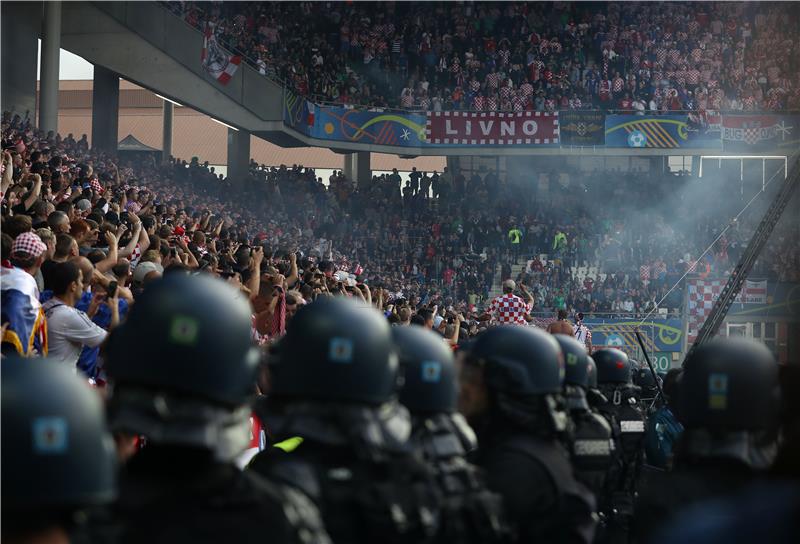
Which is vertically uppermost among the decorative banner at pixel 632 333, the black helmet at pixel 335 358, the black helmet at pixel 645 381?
the black helmet at pixel 335 358

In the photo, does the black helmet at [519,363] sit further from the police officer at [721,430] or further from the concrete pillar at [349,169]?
the concrete pillar at [349,169]

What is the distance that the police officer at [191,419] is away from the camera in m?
2.37

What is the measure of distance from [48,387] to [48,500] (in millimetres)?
213

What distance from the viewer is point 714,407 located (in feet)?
12.8

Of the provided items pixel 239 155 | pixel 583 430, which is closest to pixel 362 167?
pixel 239 155

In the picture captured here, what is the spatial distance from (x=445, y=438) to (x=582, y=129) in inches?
1181

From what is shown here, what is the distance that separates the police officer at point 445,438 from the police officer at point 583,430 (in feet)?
4.21

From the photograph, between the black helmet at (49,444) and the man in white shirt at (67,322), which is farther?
the man in white shirt at (67,322)

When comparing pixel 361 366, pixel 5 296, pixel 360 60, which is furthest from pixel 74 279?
pixel 360 60

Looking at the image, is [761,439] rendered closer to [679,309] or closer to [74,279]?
[74,279]

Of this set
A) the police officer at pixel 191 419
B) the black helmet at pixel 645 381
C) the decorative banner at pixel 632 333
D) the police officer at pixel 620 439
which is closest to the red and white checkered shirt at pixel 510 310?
the black helmet at pixel 645 381

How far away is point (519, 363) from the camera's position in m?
4.38

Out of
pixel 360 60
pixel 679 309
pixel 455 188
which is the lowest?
pixel 679 309

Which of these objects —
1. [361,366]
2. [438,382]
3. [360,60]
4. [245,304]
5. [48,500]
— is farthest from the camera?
[360,60]
